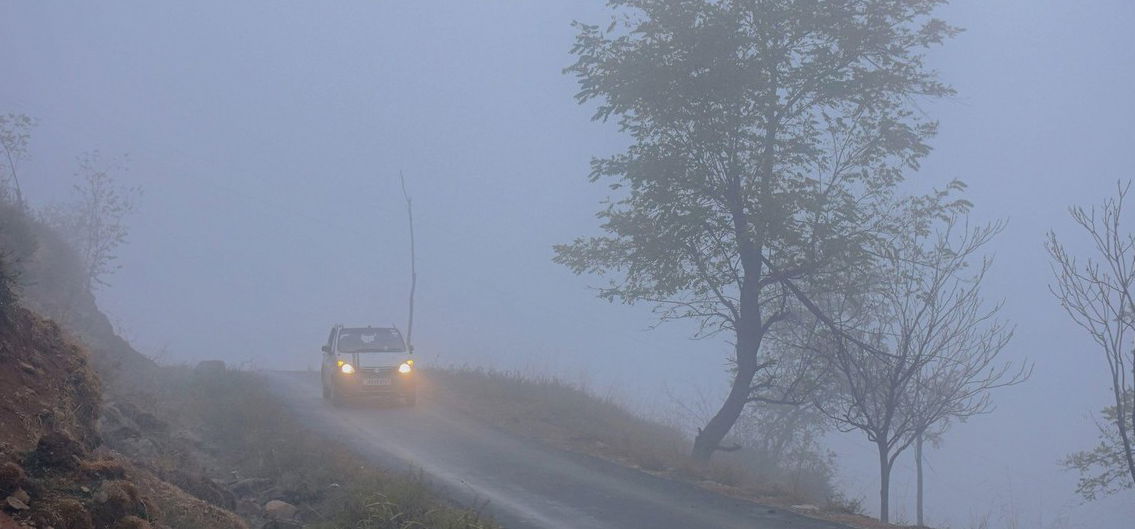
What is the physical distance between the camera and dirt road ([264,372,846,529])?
1175 centimetres

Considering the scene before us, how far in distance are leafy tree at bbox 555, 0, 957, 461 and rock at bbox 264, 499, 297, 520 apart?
1001 centimetres

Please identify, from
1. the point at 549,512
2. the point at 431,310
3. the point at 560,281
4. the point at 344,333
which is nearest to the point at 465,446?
the point at 549,512

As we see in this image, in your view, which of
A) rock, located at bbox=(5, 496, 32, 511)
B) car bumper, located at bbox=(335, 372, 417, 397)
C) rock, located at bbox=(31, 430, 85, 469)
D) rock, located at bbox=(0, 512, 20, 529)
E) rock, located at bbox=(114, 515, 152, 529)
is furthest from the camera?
car bumper, located at bbox=(335, 372, 417, 397)

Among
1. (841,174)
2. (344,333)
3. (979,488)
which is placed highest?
(841,174)

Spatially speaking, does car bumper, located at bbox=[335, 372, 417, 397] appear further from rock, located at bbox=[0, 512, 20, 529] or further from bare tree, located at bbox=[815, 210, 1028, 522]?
rock, located at bbox=[0, 512, 20, 529]

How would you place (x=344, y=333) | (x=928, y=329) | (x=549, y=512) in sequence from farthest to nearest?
(x=344, y=333) → (x=928, y=329) → (x=549, y=512)

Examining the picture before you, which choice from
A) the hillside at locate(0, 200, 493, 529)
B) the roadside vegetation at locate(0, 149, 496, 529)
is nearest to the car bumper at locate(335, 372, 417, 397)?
the roadside vegetation at locate(0, 149, 496, 529)

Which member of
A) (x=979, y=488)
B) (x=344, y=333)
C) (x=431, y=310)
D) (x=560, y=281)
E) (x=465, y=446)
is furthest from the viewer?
(x=560, y=281)

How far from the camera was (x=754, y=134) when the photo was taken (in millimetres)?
18219

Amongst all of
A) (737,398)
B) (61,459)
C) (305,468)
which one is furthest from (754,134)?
(61,459)

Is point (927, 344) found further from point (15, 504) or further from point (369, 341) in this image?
point (369, 341)

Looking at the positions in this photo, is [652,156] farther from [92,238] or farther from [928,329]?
[92,238]

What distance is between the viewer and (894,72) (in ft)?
59.1

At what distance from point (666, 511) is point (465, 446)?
239 inches
